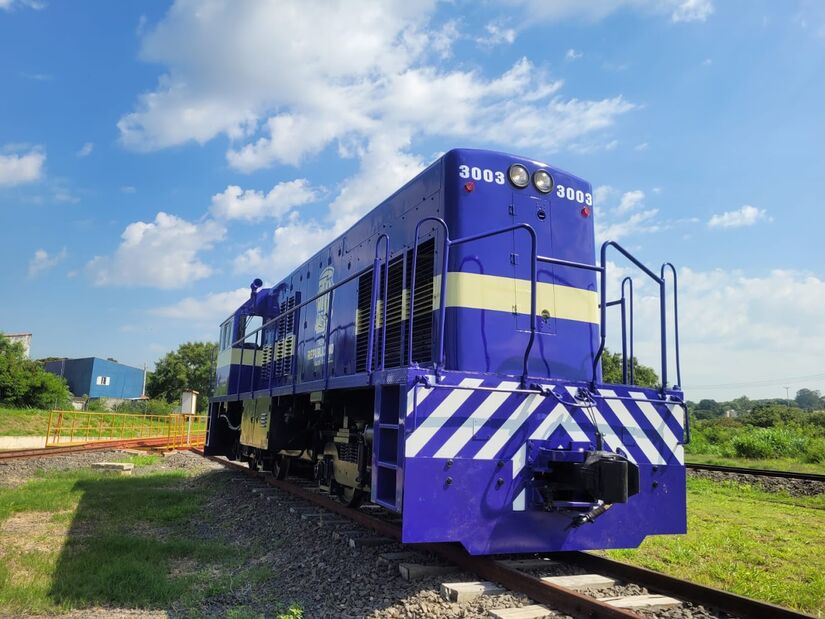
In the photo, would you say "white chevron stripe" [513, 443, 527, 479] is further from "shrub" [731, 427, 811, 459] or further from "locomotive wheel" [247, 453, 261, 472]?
"shrub" [731, 427, 811, 459]

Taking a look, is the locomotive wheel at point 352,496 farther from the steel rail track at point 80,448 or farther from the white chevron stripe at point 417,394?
the steel rail track at point 80,448

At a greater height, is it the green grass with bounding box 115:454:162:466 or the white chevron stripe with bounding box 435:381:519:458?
the white chevron stripe with bounding box 435:381:519:458

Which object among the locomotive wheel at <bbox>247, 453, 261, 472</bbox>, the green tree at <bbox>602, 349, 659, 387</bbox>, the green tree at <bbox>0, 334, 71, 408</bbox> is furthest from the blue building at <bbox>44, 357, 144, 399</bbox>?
the locomotive wheel at <bbox>247, 453, 261, 472</bbox>

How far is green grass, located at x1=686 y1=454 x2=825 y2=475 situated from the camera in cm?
1466

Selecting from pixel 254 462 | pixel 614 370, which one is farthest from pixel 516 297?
pixel 614 370

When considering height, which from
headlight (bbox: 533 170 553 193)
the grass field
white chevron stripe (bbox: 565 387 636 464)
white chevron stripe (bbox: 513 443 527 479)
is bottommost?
the grass field

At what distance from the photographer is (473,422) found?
4.18 m

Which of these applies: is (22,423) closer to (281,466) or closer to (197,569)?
(281,466)

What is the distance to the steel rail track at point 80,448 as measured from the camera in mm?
15562

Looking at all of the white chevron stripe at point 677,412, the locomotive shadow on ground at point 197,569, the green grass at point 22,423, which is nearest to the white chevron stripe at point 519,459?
the locomotive shadow on ground at point 197,569

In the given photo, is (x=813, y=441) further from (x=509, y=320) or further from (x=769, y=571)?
(x=509, y=320)

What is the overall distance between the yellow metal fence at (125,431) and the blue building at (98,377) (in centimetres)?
2926

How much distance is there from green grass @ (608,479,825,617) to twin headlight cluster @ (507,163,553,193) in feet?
11.1

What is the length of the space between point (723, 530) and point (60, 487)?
382 inches
